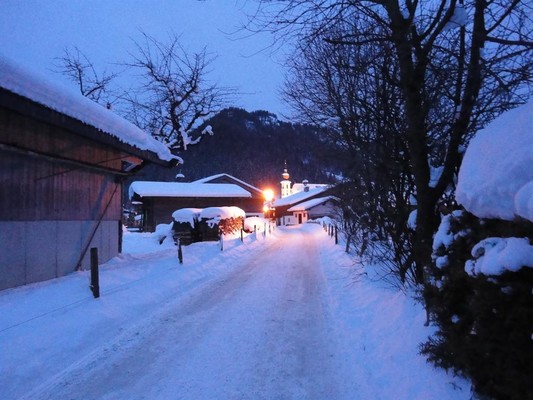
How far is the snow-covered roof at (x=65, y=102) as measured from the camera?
6814mm

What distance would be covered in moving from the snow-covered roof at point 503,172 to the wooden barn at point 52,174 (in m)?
7.17

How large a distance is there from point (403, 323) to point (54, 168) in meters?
8.91

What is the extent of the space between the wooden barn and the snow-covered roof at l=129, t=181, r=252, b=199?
27.9m

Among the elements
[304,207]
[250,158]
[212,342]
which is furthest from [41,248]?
[250,158]

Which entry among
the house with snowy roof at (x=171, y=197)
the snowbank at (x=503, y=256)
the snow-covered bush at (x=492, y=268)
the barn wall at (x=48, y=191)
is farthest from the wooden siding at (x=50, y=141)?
the house with snowy roof at (x=171, y=197)

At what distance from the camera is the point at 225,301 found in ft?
27.1

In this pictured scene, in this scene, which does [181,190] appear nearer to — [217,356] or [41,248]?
[41,248]

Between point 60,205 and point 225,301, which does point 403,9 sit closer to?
point 225,301

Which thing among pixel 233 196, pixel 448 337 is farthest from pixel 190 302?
pixel 233 196

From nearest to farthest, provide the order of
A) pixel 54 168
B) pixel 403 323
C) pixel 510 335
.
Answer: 1. pixel 510 335
2. pixel 403 323
3. pixel 54 168

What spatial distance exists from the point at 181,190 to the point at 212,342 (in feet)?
121

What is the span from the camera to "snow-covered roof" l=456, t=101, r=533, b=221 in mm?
2520

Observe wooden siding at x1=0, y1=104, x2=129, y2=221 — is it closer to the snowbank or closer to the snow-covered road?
the snow-covered road

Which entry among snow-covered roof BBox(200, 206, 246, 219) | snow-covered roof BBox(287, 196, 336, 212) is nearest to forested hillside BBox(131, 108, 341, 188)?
snow-covered roof BBox(287, 196, 336, 212)
